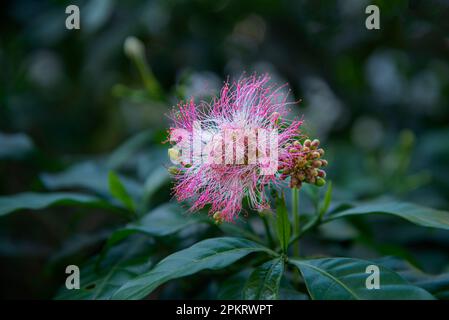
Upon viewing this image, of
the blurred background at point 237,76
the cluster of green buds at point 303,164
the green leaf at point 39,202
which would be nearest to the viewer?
the cluster of green buds at point 303,164

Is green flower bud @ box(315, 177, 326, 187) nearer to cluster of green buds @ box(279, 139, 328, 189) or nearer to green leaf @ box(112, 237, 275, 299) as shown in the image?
cluster of green buds @ box(279, 139, 328, 189)

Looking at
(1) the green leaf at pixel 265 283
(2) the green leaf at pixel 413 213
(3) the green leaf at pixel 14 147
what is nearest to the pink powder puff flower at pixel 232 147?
(1) the green leaf at pixel 265 283

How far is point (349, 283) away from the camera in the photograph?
102 cm

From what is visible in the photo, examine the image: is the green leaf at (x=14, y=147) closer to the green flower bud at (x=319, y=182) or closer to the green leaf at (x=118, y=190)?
the green leaf at (x=118, y=190)

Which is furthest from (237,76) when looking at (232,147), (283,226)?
(283,226)

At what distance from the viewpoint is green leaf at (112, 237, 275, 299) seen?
38.0 inches

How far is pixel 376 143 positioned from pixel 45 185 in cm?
237

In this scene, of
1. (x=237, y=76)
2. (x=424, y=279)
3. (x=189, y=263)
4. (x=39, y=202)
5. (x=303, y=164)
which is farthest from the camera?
(x=237, y=76)

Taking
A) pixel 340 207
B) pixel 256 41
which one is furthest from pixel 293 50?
pixel 340 207

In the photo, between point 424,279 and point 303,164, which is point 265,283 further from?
point 424,279

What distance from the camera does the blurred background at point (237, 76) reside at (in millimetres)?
2418

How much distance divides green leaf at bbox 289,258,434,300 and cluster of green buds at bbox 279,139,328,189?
0.20 metres

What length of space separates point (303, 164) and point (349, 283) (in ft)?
0.97

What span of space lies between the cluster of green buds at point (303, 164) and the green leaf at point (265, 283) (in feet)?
0.67
